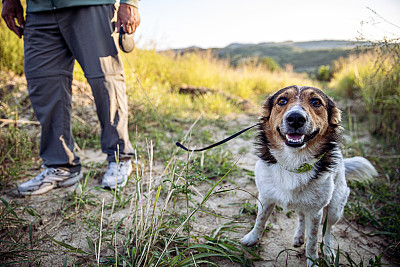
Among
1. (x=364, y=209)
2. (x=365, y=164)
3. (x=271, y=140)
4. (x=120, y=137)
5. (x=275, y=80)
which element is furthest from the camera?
(x=275, y=80)

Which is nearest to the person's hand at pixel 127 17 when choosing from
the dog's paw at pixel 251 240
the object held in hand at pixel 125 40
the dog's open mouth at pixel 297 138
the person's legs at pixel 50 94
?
the object held in hand at pixel 125 40

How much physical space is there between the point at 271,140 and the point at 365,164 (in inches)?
41.3

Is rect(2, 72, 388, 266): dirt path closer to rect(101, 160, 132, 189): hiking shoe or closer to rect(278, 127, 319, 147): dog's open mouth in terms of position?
rect(101, 160, 132, 189): hiking shoe

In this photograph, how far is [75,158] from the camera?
8.36 feet

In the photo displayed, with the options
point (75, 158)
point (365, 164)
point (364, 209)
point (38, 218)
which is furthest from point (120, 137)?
point (364, 209)

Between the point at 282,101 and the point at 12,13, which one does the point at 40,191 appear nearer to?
the point at 12,13

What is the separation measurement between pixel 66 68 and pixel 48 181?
1.19 meters

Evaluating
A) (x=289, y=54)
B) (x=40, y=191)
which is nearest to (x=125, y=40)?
(x=40, y=191)

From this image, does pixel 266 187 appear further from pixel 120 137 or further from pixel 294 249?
pixel 120 137

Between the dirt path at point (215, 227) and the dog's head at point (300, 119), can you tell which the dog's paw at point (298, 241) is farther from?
the dog's head at point (300, 119)

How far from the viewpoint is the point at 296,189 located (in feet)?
5.26

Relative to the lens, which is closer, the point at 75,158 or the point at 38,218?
the point at 38,218

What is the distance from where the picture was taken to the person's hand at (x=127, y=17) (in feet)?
6.93

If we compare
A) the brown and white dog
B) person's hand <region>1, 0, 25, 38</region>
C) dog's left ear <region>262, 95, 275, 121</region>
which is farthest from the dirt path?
person's hand <region>1, 0, 25, 38</region>
